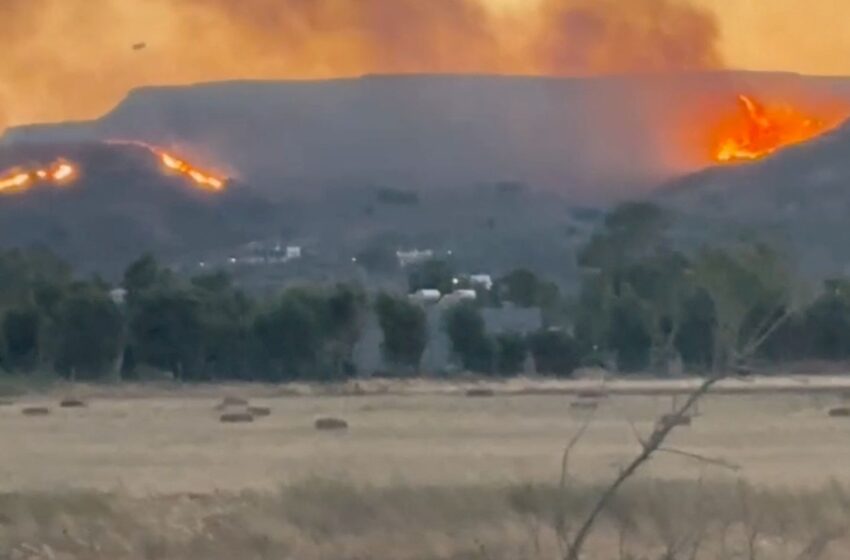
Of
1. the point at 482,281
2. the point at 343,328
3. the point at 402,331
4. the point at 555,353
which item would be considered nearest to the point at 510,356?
the point at 555,353

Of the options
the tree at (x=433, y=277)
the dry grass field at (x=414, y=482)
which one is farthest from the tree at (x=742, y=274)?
the tree at (x=433, y=277)

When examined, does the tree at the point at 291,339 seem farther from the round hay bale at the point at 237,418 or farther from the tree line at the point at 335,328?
the round hay bale at the point at 237,418

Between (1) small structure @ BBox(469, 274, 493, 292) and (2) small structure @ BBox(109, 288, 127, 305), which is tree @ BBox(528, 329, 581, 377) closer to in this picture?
(2) small structure @ BBox(109, 288, 127, 305)

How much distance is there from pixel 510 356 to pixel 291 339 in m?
8.56

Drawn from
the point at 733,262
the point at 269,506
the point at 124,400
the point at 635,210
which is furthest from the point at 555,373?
the point at 269,506

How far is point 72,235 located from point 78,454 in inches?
3781

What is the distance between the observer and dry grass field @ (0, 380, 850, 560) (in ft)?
69.4

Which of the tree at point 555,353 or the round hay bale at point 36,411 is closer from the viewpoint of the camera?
the round hay bale at point 36,411

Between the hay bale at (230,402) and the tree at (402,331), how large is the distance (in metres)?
17.3

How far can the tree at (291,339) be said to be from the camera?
247 ft

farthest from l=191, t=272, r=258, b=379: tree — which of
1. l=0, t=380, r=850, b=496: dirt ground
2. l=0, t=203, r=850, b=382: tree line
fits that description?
l=0, t=380, r=850, b=496: dirt ground

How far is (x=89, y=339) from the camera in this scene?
74.7 meters

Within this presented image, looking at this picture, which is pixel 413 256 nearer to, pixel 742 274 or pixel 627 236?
pixel 627 236

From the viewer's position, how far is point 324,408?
55.4 metres
